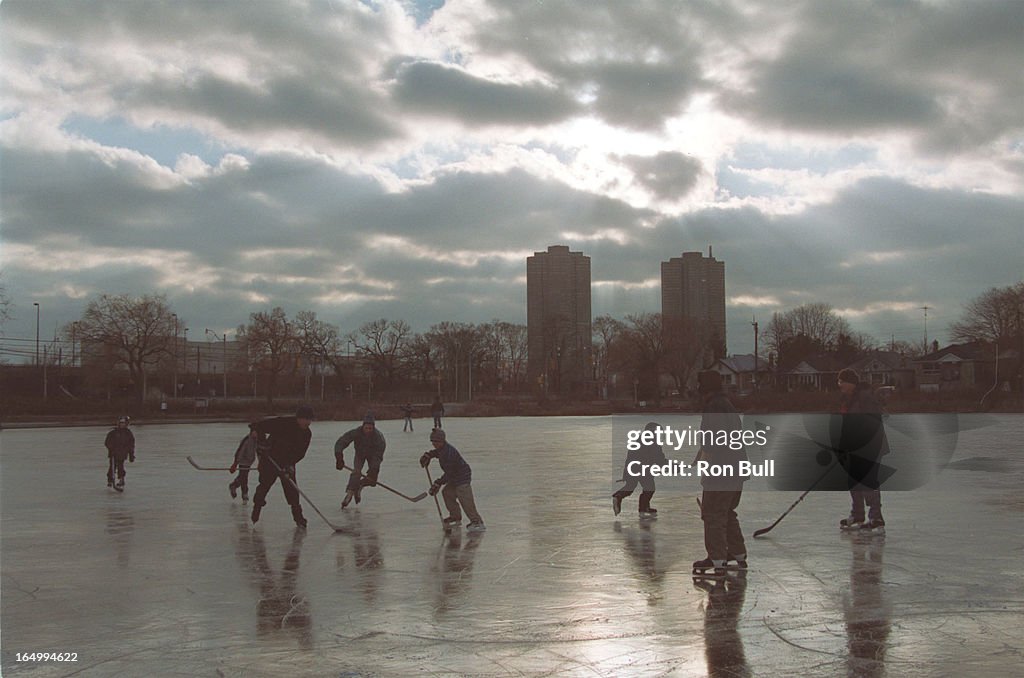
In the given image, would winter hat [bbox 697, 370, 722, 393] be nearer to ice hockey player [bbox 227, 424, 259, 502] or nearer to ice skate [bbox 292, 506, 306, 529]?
ice skate [bbox 292, 506, 306, 529]

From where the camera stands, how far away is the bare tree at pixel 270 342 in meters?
85.5

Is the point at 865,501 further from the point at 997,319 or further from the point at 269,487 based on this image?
the point at 997,319

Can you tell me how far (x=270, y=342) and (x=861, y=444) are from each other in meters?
79.8

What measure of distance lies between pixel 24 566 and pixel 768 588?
746 centimetres

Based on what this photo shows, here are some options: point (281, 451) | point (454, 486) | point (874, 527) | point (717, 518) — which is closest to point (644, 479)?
point (454, 486)

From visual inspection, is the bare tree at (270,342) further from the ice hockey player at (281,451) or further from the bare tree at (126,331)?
the ice hockey player at (281,451)

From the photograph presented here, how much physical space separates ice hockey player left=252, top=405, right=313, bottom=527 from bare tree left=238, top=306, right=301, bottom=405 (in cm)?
7337

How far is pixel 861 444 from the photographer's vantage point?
10609 mm

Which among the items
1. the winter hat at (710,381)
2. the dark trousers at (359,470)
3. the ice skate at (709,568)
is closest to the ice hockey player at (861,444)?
the winter hat at (710,381)

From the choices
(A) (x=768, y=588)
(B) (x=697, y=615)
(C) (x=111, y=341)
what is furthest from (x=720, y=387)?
(C) (x=111, y=341)

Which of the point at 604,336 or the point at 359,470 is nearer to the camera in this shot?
the point at 359,470

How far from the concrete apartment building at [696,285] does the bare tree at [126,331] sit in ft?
273

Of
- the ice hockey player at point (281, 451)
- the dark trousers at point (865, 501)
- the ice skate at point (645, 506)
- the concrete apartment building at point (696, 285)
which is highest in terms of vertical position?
the concrete apartment building at point (696, 285)

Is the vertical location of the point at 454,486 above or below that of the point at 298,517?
above
